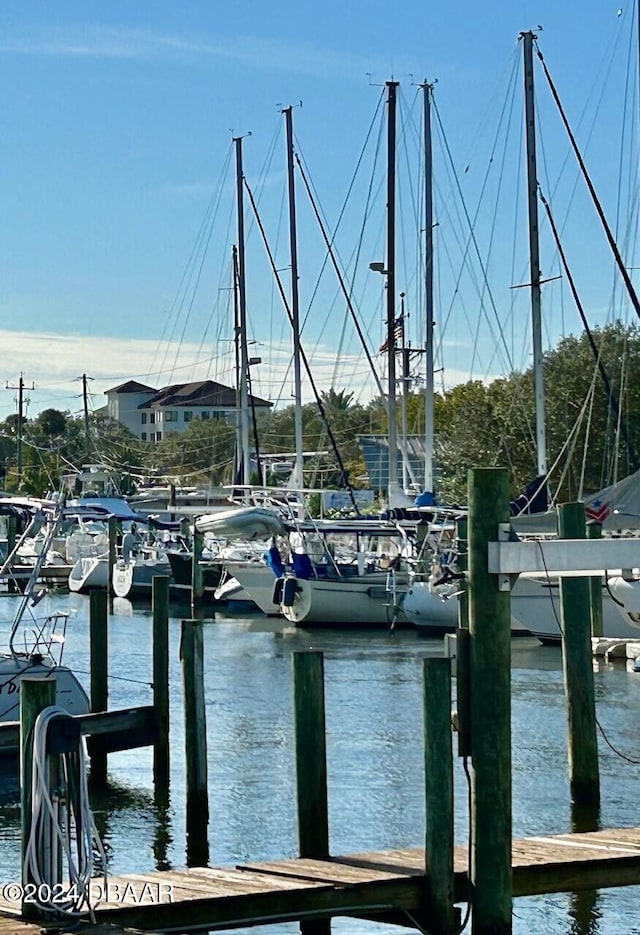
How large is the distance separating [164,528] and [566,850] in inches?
1721

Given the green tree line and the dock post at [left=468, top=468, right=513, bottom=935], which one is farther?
the green tree line

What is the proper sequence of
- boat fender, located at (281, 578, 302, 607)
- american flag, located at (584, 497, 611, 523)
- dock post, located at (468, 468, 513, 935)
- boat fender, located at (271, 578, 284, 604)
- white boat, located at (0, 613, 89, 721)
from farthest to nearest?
boat fender, located at (271, 578, 284, 604) < boat fender, located at (281, 578, 302, 607) < american flag, located at (584, 497, 611, 523) < white boat, located at (0, 613, 89, 721) < dock post, located at (468, 468, 513, 935)

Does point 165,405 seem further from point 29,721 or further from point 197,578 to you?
point 29,721

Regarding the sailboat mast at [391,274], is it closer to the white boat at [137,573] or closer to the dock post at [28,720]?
the white boat at [137,573]

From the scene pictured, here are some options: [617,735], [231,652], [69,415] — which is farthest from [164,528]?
[69,415]

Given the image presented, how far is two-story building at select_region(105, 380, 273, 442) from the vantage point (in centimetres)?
14675

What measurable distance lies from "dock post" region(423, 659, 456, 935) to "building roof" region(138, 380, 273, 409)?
13335cm

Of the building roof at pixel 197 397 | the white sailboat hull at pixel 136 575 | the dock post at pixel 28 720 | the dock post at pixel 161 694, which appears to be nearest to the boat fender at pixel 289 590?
the white sailboat hull at pixel 136 575

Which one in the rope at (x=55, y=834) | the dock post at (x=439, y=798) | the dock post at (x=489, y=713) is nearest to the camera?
the rope at (x=55, y=834)

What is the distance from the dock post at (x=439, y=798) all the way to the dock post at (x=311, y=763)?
5.48 feet

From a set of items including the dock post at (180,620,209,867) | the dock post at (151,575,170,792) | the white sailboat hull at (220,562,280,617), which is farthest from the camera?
the white sailboat hull at (220,562,280,617)

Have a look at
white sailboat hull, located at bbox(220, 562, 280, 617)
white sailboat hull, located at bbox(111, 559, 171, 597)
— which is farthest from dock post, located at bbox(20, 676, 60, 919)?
white sailboat hull, located at bbox(111, 559, 171, 597)

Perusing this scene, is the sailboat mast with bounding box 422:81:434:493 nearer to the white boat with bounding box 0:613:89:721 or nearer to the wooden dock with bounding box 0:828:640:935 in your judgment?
the white boat with bounding box 0:613:89:721

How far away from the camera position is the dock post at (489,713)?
10.8 metres
